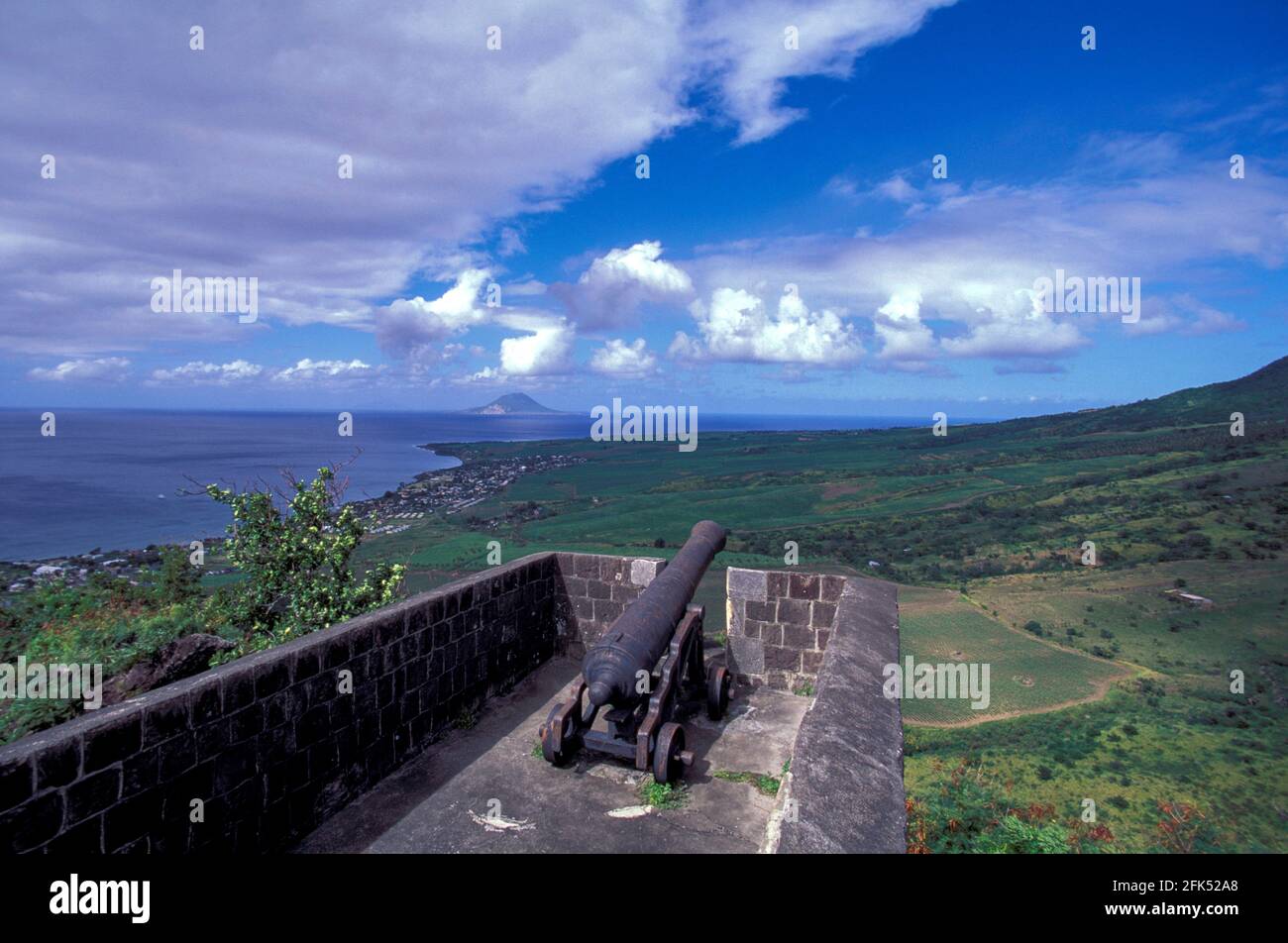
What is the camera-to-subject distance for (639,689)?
428 centimetres

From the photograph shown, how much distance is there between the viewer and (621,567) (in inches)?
263

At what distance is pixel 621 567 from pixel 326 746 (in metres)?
3.27

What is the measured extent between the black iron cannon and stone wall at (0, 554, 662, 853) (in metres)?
1.04

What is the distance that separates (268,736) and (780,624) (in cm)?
422

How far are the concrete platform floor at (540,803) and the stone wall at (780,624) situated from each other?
2.79ft

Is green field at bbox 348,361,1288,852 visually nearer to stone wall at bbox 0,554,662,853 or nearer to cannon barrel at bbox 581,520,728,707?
cannon barrel at bbox 581,520,728,707

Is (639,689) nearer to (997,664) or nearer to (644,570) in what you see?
(644,570)

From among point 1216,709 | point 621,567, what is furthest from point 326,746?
point 1216,709

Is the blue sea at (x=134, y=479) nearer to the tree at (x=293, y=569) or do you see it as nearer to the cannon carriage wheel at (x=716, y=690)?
the tree at (x=293, y=569)

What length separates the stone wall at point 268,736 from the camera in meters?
2.62

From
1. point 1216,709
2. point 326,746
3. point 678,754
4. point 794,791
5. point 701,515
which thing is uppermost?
point 794,791

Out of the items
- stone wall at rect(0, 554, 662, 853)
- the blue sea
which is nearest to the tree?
the blue sea
